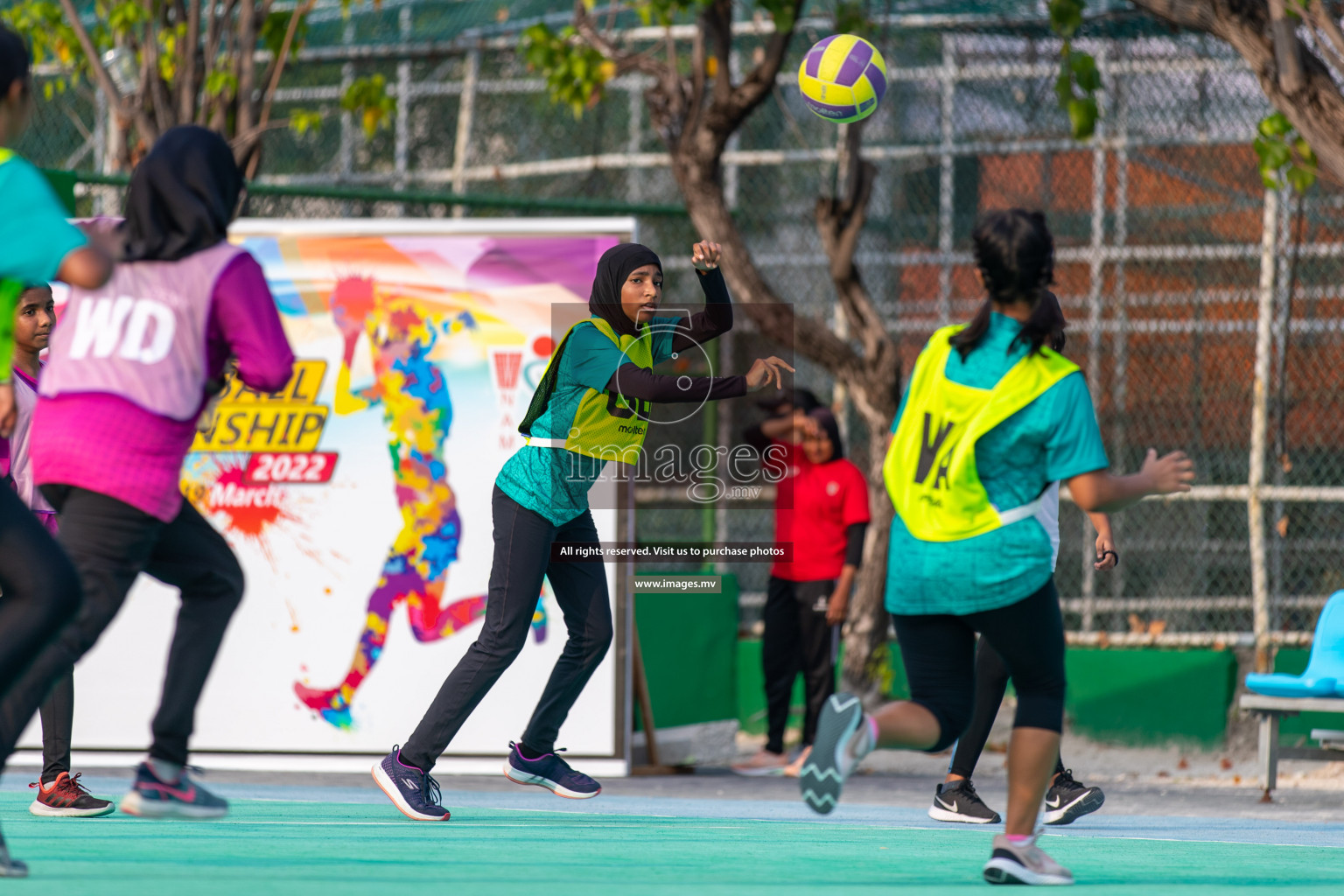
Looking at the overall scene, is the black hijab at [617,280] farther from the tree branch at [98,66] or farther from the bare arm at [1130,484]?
the tree branch at [98,66]

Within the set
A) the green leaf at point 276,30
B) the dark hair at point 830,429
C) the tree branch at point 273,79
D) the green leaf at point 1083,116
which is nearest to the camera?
the green leaf at point 1083,116

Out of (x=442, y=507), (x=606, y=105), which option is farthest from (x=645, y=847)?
(x=606, y=105)

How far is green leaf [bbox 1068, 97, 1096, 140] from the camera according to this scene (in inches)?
345

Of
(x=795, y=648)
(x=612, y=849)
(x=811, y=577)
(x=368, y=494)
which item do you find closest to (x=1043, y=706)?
(x=612, y=849)

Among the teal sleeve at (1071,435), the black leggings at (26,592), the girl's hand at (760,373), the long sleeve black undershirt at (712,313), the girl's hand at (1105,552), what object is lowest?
the girl's hand at (1105,552)

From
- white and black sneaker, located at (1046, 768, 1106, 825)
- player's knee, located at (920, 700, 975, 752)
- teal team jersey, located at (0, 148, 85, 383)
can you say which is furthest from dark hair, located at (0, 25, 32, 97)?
white and black sneaker, located at (1046, 768, 1106, 825)

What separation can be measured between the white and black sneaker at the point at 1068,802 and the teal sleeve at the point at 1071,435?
2.47 meters

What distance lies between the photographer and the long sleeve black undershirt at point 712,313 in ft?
18.7

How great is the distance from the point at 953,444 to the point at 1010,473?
0.17 m

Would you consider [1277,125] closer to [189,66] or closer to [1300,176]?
[1300,176]

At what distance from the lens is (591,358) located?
5449mm

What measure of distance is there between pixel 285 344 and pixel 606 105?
7.44 metres

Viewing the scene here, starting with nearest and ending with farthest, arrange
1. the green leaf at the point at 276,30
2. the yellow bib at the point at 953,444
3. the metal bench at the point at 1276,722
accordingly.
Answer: the yellow bib at the point at 953,444
the metal bench at the point at 1276,722
the green leaf at the point at 276,30

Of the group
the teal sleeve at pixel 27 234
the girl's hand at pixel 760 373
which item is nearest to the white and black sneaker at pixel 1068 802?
the girl's hand at pixel 760 373
